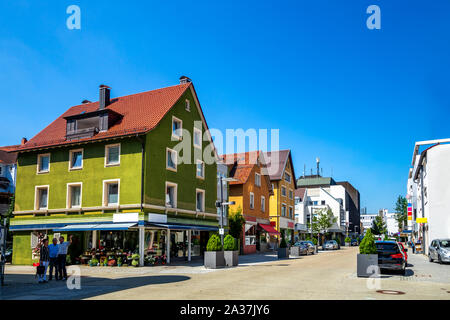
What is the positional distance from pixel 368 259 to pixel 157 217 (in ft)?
45.3

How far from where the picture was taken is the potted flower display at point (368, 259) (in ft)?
60.4

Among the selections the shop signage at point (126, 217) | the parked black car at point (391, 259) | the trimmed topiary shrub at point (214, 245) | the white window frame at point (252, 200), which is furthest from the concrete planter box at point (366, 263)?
the white window frame at point (252, 200)

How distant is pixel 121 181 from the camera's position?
27.2m

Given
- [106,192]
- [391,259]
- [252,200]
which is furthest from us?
[252,200]

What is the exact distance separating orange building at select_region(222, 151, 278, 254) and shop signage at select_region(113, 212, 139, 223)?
16162mm

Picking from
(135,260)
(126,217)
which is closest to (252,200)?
(126,217)

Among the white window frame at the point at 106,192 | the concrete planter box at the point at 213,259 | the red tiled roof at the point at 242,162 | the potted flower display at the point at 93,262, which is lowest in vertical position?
the potted flower display at the point at 93,262

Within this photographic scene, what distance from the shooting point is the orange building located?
141ft

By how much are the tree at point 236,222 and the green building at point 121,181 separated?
639 centimetres

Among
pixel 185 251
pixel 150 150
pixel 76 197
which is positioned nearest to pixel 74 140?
pixel 76 197

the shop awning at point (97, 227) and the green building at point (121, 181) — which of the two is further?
the green building at point (121, 181)

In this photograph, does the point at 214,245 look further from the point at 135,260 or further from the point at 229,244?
the point at 135,260

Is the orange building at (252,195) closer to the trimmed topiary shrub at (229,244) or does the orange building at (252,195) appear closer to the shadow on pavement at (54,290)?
the trimmed topiary shrub at (229,244)

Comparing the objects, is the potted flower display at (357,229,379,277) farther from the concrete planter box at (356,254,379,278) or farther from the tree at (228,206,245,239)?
the tree at (228,206,245,239)
